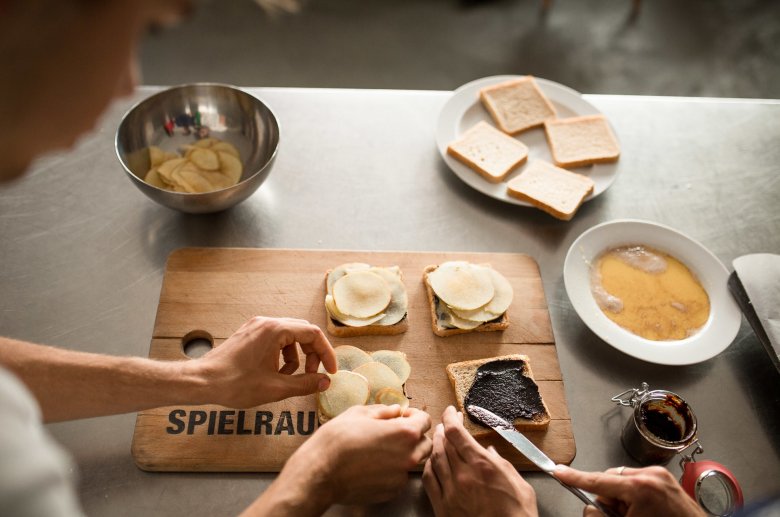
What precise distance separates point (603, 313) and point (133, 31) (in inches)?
70.7

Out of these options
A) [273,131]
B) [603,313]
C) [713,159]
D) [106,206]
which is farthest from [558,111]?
[106,206]

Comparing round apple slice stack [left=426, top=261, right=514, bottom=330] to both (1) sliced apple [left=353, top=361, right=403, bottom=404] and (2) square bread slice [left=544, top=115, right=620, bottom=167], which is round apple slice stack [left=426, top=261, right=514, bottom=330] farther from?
(2) square bread slice [left=544, top=115, right=620, bottom=167]

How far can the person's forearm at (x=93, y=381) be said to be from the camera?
5.68 feet

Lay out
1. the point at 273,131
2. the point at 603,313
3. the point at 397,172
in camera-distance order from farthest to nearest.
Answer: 1. the point at 397,172
2. the point at 273,131
3. the point at 603,313

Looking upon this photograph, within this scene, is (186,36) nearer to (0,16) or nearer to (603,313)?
(603,313)

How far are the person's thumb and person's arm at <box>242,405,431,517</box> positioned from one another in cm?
14

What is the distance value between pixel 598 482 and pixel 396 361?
0.69 m

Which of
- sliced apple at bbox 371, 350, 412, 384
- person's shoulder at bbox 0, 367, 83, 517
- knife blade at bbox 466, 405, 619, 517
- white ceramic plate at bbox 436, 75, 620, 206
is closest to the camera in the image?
person's shoulder at bbox 0, 367, 83, 517

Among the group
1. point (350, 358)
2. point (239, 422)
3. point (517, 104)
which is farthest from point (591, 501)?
point (517, 104)

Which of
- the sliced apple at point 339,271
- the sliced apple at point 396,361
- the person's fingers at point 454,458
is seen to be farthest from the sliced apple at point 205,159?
the person's fingers at point 454,458

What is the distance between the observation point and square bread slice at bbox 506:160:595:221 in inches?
97.9

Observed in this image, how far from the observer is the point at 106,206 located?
8.10 feet

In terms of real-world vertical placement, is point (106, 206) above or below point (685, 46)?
above

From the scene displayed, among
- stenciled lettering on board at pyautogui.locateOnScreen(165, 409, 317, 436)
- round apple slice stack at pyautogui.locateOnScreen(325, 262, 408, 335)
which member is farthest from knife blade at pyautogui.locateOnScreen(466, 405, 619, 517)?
stenciled lettering on board at pyautogui.locateOnScreen(165, 409, 317, 436)
